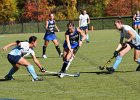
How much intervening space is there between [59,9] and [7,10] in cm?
757

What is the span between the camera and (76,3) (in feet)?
239

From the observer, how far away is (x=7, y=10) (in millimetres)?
67312

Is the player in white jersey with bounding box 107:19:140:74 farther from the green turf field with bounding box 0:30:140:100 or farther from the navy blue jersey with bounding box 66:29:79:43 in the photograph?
the navy blue jersey with bounding box 66:29:79:43

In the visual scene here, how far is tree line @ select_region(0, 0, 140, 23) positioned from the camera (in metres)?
67.5

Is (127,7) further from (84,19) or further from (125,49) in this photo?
(125,49)

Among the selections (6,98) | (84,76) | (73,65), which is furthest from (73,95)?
(73,65)

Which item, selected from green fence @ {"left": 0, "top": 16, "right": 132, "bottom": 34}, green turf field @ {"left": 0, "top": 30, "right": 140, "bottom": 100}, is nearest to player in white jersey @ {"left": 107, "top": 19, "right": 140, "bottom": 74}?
green turf field @ {"left": 0, "top": 30, "right": 140, "bottom": 100}

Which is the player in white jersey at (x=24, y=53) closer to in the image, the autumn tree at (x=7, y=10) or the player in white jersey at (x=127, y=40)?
the player in white jersey at (x=127, y=40)

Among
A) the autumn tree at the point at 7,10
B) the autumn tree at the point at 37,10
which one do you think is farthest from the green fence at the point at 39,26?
the autumn tree at the point at 37,10

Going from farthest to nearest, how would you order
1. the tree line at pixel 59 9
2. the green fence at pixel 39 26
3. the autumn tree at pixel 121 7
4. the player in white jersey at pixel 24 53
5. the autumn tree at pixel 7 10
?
the autumn tree at pixel 121 7 → the tree line at pixel 59 9 → the autumn tree at pixel 7 10 → the green fence at pixel 39 26 → the player in white jersey at pixel 24 53

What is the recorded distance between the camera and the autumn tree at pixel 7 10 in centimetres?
6638

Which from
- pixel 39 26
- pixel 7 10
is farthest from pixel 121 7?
pixel 7 10

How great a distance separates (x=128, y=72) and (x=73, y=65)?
143 inches

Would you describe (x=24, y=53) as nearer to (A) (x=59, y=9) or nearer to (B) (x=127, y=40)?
(B) (x=127, y=40)
